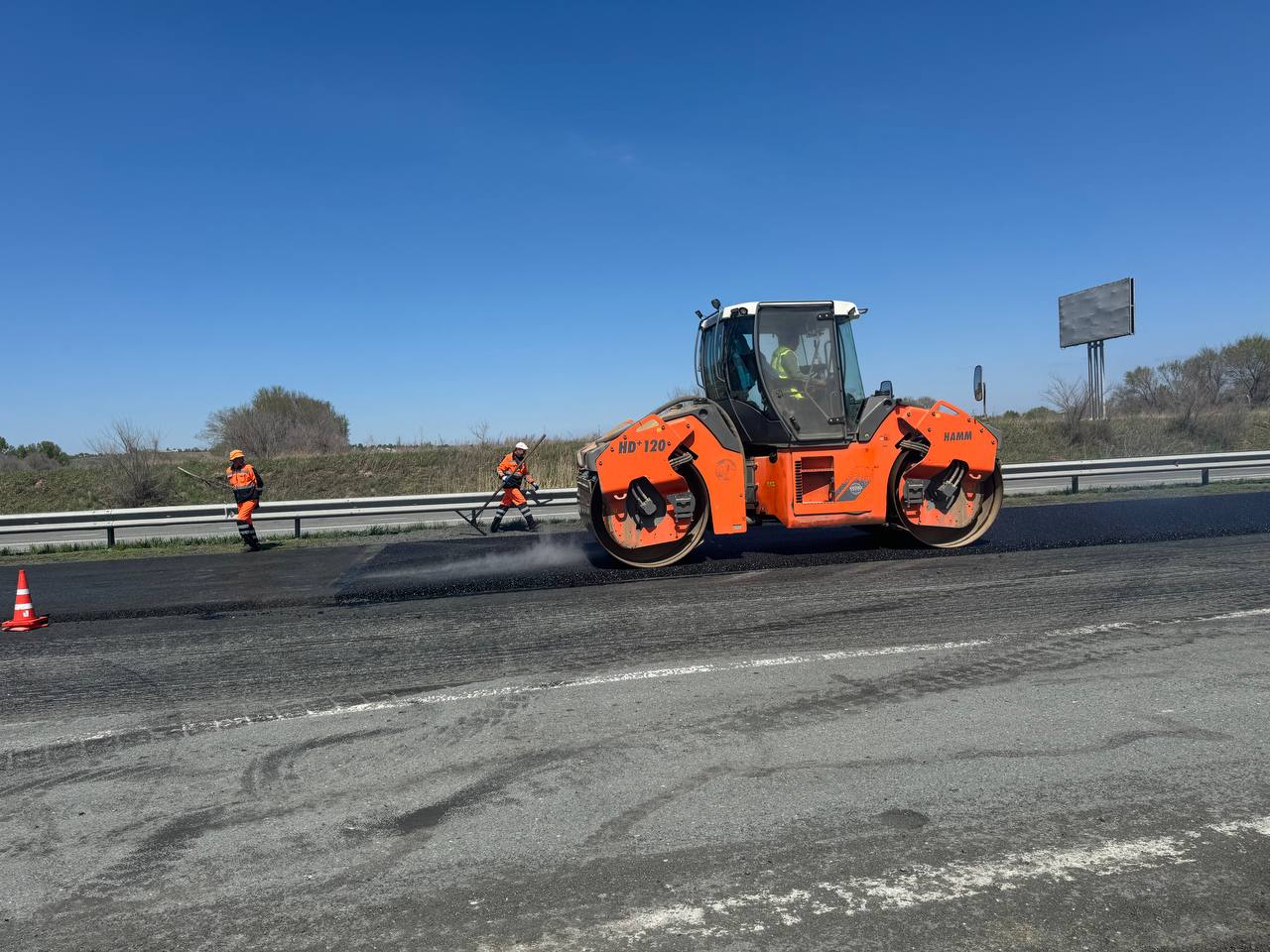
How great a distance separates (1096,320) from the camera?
30.7m

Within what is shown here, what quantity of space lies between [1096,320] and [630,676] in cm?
3052

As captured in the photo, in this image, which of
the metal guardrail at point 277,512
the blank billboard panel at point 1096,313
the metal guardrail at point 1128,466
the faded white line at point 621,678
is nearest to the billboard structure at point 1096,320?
the blank billboard panel at point 1096,313

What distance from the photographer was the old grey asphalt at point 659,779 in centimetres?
275

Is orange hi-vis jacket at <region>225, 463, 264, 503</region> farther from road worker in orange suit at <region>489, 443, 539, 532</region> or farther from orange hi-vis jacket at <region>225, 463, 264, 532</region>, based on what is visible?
road worker in orange suit at <region>489, 443, 539, 532</region>

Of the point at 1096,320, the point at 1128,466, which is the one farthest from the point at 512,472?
the point at 1096,320

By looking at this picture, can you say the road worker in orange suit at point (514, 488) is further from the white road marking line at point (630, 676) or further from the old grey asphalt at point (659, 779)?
the white road marking line at point (630, 676)

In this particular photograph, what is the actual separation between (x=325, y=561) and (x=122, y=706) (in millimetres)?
6525

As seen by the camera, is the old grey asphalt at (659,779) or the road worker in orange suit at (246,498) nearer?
the old grey asphalt at (659,779)

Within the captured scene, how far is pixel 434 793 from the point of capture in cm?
371

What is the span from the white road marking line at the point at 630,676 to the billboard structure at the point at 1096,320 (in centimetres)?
2639

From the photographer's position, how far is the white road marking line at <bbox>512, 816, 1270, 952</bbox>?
2652 millimetres

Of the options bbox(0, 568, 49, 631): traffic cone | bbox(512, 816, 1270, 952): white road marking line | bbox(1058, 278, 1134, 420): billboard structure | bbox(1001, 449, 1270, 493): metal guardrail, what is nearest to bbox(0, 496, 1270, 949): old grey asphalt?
bbox(512, 816, 1270, 952): white road marking line

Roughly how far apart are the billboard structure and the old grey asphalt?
25938 millimetres

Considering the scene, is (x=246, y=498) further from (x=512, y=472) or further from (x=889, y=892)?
(x=889, y=892)
